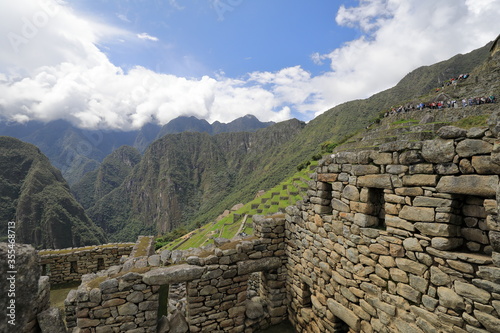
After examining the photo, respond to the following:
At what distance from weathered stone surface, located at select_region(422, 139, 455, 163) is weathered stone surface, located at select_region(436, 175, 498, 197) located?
255 mm

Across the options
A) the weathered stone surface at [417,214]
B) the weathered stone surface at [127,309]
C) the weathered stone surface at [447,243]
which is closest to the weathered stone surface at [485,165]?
the weathered stone surface at [417,214]

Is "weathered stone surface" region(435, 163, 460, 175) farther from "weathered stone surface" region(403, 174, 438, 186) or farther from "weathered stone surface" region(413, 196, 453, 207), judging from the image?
"weathered stone surface" region(413, 196, 453, 207)

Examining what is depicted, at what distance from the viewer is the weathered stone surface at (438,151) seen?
2.87 meters

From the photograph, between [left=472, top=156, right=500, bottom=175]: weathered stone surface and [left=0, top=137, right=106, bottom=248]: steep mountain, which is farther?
[left=0, top=137, right=106, bottom=248]: steep mountain

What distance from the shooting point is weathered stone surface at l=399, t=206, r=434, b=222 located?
3.15m

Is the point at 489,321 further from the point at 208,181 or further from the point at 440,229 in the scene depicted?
the point at 208,181

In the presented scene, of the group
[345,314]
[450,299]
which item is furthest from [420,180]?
[345,314]

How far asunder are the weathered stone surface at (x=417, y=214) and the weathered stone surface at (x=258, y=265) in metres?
4.29

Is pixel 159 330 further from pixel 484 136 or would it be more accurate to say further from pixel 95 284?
pixel 484 136

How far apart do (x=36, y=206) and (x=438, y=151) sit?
117 metres

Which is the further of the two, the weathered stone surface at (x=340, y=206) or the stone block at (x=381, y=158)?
the weathered stone surface at (x=340, y=206)

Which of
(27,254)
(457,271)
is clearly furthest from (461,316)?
(27,254)

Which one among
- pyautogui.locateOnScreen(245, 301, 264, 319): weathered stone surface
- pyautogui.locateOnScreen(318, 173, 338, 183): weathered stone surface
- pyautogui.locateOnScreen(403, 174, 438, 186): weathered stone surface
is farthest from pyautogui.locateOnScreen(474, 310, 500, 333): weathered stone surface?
pyautogui.locateOnScreen(245, 301, 264, 319): weathered stone surface

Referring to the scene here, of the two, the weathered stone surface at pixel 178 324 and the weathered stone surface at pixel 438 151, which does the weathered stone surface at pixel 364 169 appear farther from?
the weathered stone surface at pixel 178 324
